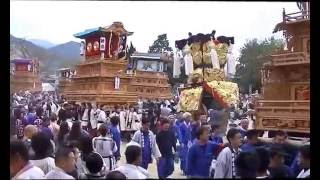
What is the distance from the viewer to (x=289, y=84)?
10.4 metres

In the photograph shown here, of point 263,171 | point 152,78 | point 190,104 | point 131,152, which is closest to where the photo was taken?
point 263,171

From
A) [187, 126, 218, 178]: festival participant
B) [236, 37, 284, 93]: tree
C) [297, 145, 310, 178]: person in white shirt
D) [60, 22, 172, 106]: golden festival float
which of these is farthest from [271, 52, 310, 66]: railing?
[236, 37, 284, 93]: tree

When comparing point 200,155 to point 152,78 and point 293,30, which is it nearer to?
point 293,30

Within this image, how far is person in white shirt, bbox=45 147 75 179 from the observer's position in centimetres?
310

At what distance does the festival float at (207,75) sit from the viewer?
11.9 metres

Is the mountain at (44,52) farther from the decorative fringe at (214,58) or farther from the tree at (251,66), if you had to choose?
the tree at (251,66)

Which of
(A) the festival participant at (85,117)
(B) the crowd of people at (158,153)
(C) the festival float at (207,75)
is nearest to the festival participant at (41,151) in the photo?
(B) the crowd of people at (158,153)

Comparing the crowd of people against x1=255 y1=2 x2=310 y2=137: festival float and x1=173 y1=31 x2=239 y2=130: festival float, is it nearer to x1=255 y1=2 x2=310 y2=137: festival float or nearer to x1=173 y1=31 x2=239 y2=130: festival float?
x1=255 y1=2 x2=310 y2=137: festival float

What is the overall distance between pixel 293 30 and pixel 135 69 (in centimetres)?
1521

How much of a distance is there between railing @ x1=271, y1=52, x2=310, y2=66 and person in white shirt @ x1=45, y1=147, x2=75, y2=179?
23.7 ft
